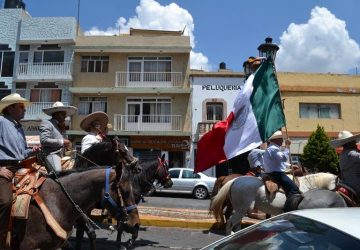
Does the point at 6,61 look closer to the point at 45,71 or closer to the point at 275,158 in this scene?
the point at 45,71

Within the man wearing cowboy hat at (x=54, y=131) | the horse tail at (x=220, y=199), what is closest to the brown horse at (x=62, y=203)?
the man wearing cowboy hat at (x=54, y=131)

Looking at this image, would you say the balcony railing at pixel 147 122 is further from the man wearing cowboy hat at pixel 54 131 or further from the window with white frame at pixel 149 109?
the man wearing cowboy hat at pixel 54 131

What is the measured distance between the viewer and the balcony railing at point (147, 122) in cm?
3275

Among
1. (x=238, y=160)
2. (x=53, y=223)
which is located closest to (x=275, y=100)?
(x=238, y=160)

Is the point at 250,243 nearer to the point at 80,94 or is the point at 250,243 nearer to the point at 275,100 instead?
the point at 275,100

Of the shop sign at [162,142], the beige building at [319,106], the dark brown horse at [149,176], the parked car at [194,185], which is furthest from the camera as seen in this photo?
the beige building at [319,106]

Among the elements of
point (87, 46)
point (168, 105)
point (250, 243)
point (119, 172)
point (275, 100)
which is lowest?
point (250, 243)

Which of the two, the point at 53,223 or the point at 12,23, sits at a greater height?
the point at 12,23

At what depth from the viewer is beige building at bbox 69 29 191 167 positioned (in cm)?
3256

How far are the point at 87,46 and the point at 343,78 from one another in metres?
20.5

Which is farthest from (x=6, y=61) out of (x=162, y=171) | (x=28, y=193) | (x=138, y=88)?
(x=28, y=193)

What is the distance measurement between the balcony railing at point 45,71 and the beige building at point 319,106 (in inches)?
667

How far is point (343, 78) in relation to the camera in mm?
33938

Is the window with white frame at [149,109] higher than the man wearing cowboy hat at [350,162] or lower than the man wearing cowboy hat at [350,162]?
higher
